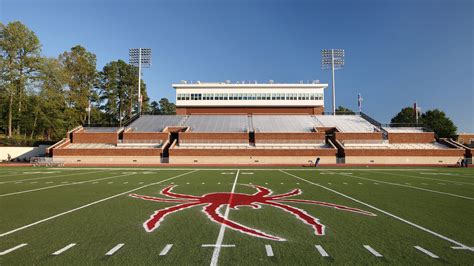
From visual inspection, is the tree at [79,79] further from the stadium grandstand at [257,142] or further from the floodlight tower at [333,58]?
the floodlight tower at [333,58]

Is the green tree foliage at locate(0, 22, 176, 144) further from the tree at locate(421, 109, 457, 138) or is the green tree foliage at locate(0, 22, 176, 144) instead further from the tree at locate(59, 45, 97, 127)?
the tree at locate(421, 109, 457, 138)

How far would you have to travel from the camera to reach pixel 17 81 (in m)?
46.3

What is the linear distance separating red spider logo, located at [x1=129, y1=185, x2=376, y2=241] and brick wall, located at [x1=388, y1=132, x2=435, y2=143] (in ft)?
128

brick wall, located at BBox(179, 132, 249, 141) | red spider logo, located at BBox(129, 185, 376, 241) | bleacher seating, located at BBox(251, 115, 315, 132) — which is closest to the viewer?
red spider logo, located at BBox(129, 185, 376, 241)

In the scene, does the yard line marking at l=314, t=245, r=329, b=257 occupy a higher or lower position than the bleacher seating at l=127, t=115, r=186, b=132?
lower

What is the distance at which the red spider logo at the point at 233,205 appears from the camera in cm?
670

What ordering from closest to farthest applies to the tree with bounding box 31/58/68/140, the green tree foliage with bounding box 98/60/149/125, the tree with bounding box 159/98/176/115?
the tree with bounding box 31/58/68/140
the green tree foliage with bounding box 98/60/149/125
the tree with bounding box 159/98/176/115

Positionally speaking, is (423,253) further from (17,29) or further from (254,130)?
(17,29)

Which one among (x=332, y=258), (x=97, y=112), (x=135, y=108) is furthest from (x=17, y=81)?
(x=332, y=258)

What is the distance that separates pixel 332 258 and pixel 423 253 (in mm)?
1861

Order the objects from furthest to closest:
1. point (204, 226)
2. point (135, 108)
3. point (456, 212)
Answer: point (135, 108), point (456, 212), point (204, 226)

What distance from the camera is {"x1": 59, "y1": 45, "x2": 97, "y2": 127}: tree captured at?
5722 cm

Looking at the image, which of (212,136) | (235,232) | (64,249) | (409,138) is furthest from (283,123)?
(64,249)

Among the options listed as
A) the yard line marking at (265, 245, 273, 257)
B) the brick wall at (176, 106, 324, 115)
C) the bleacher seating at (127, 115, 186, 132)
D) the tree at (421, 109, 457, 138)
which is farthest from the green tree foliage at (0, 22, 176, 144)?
the tree at (421, 109, 457, 138)
